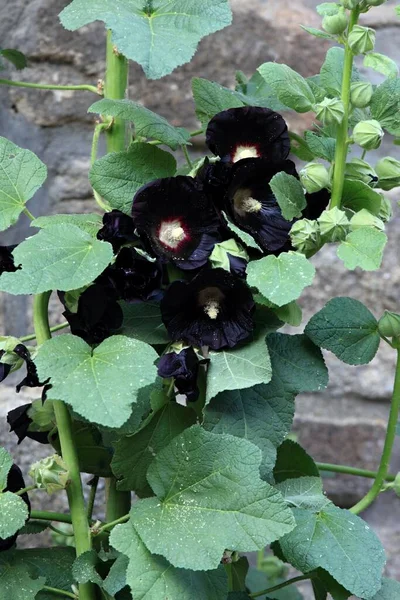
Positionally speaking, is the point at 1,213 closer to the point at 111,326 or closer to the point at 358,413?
the point at 111,326

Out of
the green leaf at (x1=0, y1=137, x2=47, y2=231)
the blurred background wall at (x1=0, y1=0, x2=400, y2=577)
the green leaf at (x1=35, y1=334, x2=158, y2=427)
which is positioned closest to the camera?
the green leaf at (x1=35, y1=334, x2=158, y2=427)

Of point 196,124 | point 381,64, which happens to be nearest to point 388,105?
point 381,64

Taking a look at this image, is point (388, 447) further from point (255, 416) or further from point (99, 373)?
point (99, 373)

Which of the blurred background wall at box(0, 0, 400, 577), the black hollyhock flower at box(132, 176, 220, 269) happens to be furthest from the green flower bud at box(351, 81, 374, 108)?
the blurred background wall at box(0, 0, 400, 577)

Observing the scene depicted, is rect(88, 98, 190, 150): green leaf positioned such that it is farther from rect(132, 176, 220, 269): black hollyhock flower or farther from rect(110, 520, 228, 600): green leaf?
rect(110, 520, 228, 600): green leaf

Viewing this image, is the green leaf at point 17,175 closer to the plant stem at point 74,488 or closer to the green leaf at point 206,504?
the plant stem at point 74,488

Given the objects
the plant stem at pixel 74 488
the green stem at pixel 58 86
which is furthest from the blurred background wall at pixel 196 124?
the plant stem at pixel 74 488
